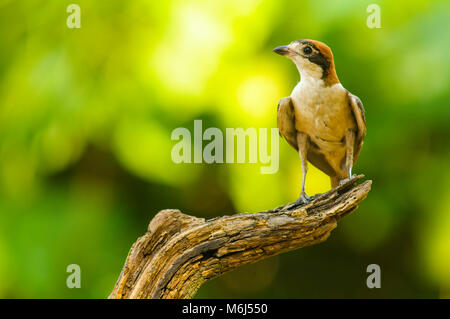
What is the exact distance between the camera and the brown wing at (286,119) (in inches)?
151

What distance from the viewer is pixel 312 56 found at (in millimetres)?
3652

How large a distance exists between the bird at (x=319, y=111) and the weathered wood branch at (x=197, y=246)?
0.37 metres

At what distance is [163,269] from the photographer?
3.06 metres

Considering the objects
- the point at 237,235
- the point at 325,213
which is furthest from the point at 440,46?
the point at 237,235

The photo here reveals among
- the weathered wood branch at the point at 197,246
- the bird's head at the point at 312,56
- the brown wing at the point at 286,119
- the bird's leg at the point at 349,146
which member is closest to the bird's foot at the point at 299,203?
the weathered wood branch at the point at 197,246

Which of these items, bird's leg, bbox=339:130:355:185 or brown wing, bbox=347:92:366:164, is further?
bird's leg, bbox=339:130:355:185

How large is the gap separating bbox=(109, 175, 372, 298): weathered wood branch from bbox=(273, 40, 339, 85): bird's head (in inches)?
39.1

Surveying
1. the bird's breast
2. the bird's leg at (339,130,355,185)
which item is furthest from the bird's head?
the bird's leg at (339,130,355,185)

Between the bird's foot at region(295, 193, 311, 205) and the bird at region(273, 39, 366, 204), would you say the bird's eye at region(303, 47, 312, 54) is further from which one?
the bird's foot at region(295, 193, 311, 205)

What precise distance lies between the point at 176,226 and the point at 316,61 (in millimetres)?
1444

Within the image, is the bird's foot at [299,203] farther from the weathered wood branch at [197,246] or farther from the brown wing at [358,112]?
the brown wing at [358,112]

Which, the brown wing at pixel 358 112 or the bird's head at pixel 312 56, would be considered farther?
the brown wing at pixel 358 112

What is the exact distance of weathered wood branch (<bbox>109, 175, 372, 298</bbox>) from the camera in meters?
3.05

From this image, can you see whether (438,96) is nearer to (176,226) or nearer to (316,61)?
(316,61)
